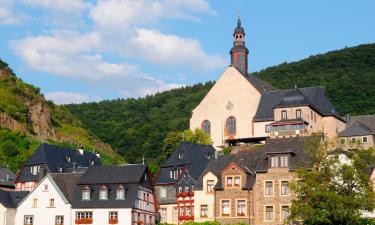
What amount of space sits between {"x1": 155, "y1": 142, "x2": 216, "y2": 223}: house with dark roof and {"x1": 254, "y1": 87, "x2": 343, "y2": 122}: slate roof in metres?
12.5

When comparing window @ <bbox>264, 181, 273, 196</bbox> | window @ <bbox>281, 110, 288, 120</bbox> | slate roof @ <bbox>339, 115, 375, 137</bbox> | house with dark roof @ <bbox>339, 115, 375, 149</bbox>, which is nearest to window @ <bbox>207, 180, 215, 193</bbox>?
window @ <bbox>264, 181, 273, 196</bbox>

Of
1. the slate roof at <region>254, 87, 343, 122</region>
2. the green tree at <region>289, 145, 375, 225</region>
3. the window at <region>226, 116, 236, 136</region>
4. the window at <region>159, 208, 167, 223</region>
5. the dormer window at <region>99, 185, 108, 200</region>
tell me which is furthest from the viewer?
the window at <region>226, 116, 236, 136</region>

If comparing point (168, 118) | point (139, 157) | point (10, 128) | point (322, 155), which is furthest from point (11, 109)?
point (322, 155)

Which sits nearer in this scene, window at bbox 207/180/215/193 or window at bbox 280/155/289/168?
window at bbox 280/155/289/168

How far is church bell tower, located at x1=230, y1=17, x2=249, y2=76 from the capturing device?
98.4 m

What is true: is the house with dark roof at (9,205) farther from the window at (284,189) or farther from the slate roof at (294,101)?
the slate roof at (294,101)

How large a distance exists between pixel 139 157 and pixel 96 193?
185 ft

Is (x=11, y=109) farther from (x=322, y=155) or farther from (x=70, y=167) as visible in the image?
(x=322, y=155)

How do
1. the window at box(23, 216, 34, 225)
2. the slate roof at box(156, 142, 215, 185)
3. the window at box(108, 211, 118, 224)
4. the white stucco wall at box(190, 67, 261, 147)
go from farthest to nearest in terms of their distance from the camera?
the white stucco wall at box(190, 67, 261, 147) → the slate roof at box(156, 142, 215, 185) → the window at box(23, 216, 34, 225) → the window at box(108, 211, 118, 224)

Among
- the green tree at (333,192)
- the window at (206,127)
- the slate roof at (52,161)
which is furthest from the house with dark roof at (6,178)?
the green tree at (333,192)

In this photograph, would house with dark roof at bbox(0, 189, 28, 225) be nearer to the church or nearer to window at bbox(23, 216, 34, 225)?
window at bbox(23, 216, 34, 225)

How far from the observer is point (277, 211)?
6088 centimetres

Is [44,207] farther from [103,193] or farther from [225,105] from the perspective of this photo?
[225,105]

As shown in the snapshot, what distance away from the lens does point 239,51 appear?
9850 centimetres
